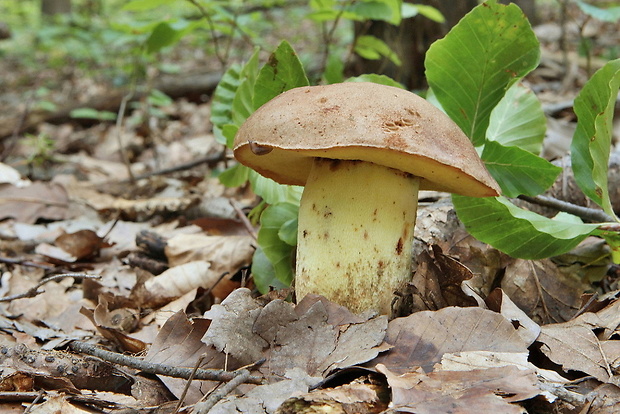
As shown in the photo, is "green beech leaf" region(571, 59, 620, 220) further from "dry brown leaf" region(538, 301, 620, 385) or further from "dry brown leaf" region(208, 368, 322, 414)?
"dry brown leaf" region(208, 368, 322, 414)

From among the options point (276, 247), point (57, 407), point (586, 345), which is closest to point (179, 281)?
point (276, 247)

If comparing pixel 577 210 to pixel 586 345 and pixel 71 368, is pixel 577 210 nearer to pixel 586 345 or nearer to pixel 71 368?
pixel 586 345

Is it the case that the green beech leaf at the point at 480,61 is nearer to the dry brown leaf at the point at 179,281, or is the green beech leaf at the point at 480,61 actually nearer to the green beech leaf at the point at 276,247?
the green beech leaf at the point at 276,247

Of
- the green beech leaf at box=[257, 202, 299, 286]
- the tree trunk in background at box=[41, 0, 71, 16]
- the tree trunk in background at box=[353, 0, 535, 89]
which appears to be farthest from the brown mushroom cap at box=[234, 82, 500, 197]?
the tree trunk in background at box=[41, 0, 71, 16]

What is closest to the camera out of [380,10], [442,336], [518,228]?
[442,336]

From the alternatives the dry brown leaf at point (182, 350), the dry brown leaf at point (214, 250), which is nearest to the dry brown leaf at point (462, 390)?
the dry brown leaf at point (182, 350)
